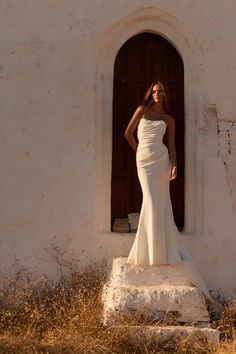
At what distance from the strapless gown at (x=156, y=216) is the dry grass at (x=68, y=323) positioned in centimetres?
57

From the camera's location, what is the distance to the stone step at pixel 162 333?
13.1ft

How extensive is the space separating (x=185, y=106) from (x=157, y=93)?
2.53 ft

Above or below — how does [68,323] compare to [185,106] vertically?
below

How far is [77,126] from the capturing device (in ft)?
17.0

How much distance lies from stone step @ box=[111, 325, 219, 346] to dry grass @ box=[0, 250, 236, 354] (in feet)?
0.14

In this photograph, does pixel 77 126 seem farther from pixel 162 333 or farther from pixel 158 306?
pixel 162 333

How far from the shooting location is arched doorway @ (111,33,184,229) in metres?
5.54

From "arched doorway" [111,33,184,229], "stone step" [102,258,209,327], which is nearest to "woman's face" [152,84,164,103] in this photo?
"arched doorway" [111,33,184,229]

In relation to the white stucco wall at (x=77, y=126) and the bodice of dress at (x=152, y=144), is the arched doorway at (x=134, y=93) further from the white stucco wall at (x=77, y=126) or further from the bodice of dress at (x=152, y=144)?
the bodice of dress at (x=152, y=144)

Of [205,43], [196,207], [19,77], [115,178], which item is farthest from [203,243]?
[19,77]

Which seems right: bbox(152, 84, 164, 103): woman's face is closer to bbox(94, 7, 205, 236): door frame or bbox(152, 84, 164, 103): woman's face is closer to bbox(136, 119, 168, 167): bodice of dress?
bbox(136, 119, 168, 167): bodice of dress

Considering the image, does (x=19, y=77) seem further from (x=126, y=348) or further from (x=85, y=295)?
(x=126, y=348)

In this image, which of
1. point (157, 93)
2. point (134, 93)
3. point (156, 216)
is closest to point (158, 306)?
point (156, 216)

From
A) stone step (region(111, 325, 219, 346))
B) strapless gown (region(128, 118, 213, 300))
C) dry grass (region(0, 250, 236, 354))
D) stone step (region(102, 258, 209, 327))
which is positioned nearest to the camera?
dry grass (region(0, 250, 236, 354))
